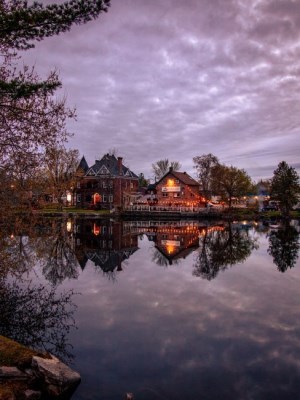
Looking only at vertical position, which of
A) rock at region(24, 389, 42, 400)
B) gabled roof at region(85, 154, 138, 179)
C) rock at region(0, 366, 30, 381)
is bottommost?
rock at region(24, 389, 42, 400)

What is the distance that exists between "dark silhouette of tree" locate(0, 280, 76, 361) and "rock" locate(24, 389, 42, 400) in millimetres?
2074

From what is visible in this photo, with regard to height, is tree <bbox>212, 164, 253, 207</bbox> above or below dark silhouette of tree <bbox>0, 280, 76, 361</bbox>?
above

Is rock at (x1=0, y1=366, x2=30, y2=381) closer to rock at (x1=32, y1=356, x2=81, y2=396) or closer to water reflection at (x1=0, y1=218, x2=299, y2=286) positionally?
rock at (x1=32, y1=356, x2=81, y2=396)

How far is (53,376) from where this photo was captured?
6.30m

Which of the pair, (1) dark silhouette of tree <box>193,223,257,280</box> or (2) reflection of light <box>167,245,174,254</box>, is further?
(2) reflection of light <box>167,245,174,254</box>

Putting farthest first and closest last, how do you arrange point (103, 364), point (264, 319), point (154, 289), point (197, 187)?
Answer: 1. point (197, 187)
2. point (154, 289)
3. point (264, 319)
4. point (103, 364)

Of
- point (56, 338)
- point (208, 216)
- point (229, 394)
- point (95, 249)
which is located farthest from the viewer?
point (208, 216)

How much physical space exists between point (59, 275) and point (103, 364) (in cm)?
940

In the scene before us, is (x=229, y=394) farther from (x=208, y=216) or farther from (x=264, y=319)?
(x=208, y=216)

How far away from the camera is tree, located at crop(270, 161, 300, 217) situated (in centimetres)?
7644

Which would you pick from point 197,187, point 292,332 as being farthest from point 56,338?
point 197,187

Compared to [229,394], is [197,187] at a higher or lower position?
higher

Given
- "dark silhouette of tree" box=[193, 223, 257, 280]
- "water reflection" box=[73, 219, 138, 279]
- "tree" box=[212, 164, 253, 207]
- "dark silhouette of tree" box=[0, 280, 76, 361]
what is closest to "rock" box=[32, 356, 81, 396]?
"dark silhouette of tree" box=[0, 280, 76, 361]

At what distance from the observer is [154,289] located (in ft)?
48.7
